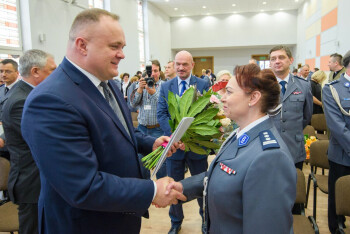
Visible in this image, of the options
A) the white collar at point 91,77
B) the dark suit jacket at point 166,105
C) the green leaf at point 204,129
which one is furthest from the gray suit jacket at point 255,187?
the dark suit jacket at point 166,105

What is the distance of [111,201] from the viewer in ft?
3.88

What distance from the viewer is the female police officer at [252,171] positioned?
3.76 feet

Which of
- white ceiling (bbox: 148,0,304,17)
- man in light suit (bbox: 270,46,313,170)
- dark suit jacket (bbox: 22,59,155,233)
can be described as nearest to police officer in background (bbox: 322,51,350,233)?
man in light suit (bbox: 270,46,313,170)

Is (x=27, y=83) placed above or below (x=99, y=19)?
below

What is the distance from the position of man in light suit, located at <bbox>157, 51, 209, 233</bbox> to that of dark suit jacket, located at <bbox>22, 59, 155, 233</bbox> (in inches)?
63.2

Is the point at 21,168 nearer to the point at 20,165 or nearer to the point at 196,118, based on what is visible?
the point at 20,165

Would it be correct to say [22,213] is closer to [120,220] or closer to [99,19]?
[120,220]

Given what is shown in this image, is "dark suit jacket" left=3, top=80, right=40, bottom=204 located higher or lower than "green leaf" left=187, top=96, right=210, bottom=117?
lower

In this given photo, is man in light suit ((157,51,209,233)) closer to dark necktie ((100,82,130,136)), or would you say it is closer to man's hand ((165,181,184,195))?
man's hand ((165,181,184,195))

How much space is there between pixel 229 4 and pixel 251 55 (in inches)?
177

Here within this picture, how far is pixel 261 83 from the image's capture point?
4.41ft

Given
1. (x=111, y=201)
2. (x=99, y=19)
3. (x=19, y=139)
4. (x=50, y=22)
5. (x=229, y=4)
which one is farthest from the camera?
(x=229, y=4)

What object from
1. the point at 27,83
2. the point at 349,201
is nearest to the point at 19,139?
the point at 27,83

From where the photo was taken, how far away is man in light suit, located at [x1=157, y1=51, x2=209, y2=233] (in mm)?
3023
